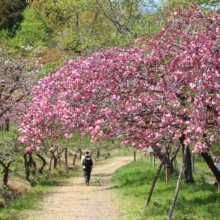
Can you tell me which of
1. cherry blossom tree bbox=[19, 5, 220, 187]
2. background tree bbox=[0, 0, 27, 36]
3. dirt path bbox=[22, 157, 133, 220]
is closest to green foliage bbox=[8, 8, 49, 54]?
background tree bbox=[0, 0, 27, 36]

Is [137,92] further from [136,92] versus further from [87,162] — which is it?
[87,162]

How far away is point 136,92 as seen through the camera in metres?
9.92

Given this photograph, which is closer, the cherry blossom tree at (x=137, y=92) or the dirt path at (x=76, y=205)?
the cherry blossom tree at (x=137, y=92)

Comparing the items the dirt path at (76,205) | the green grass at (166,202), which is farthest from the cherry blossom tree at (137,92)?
the dirt path at (76,205)

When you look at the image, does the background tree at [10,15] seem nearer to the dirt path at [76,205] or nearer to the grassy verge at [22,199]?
the grassy verge at [22,199]

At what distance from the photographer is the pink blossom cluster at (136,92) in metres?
8.82

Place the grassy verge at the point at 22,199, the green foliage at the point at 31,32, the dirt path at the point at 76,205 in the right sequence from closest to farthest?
the dirt path at the point at 76,205
the grassy verge at the point at 22,199
the green foliage at the point at 31,32

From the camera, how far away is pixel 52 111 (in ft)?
33.4

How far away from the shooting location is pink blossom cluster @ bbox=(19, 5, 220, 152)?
347 inches

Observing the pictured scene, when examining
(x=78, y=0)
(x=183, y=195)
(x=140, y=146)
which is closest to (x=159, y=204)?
(x=183, y=195)

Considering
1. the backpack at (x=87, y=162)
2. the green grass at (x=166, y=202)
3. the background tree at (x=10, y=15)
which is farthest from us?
the background tree at (x=10, y=15)

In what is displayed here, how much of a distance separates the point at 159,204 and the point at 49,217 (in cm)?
348

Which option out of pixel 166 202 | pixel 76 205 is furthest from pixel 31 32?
pixel 166 202

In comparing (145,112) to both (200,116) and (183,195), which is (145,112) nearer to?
(200,116)
